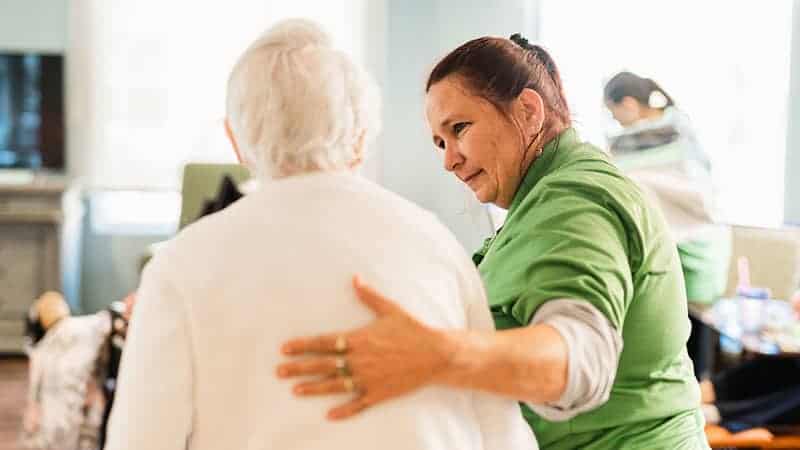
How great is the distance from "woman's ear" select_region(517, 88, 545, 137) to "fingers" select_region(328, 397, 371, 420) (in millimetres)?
488

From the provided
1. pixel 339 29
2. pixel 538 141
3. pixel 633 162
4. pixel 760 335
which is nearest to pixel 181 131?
pixel 339 29

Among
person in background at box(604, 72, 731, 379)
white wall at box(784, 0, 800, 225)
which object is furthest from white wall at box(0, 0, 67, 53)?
white wall at box(784, 0, 800, 225)

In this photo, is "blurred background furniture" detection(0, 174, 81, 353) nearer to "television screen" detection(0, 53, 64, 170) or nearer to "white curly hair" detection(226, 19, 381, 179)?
"television screen" detection(0, 53, 64, 170)

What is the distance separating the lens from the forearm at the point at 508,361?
101 cm

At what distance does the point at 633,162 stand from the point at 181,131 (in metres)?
2.77

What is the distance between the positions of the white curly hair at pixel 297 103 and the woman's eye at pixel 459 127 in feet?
0.87

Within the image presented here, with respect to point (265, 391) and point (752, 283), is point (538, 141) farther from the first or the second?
point (752, 283)

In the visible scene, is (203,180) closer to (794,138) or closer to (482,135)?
(794,138)

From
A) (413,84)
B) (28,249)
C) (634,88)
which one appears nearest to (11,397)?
(28,249)

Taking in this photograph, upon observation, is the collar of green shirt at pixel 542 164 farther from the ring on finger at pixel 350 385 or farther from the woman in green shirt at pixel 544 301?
the ring on finger at pixel 350 385

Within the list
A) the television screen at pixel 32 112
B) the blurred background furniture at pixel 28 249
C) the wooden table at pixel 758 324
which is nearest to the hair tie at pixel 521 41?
the wooden table at pixel 758 324

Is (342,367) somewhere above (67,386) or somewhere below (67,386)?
above

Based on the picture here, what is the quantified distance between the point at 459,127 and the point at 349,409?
1.56 feet

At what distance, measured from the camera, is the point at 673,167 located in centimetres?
372
